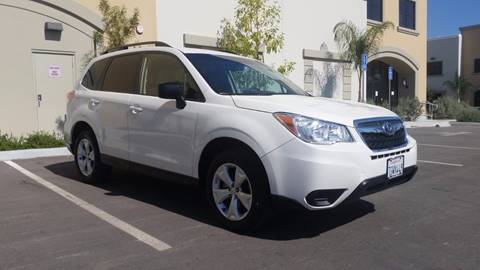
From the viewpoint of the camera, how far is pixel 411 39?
2433 cm

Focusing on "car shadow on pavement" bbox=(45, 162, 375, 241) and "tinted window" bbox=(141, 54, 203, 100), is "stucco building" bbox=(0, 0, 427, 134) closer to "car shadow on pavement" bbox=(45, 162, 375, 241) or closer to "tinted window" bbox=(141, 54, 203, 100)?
"car shadow on pavement" bbox=(45, 162, 375, 241)

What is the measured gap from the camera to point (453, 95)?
39.8 metres

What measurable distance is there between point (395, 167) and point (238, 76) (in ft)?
6.63

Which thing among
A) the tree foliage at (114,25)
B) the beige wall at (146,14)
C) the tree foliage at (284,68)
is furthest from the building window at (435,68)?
the tree foliage at (114,25)

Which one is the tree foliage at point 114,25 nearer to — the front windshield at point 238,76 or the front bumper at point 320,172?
the front windshield at point 238,76

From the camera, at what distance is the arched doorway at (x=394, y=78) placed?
79.0 feet

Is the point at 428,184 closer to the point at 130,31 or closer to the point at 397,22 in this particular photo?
the point at 130,31

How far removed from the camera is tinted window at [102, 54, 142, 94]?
5.92m

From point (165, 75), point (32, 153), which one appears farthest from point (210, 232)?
point (32, 153)

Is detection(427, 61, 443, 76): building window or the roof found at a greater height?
the roof

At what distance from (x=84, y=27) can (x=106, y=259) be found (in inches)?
351

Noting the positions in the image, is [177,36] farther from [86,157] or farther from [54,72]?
[86,157]

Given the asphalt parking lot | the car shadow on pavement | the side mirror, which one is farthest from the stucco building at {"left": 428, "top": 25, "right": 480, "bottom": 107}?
the side mirror

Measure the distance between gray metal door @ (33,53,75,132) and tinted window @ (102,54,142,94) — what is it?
5.35m
